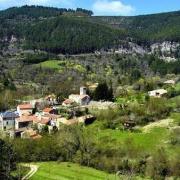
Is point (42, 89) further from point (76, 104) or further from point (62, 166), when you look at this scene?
point (62, 166)

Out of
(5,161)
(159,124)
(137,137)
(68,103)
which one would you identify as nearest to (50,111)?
(68,103)

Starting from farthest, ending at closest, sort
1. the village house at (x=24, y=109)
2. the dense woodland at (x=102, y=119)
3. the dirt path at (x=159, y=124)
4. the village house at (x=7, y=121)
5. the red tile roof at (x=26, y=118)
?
the village house at (x=24, y=109), the village house at (x=7, y=121), the red tile roof at (x=26, y=118), the dirt path at (x=159, y=124), the dense woodland at (x=102, y=119)

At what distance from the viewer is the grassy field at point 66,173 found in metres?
54.1

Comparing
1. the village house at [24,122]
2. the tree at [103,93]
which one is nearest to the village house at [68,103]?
the tree at [103,93]

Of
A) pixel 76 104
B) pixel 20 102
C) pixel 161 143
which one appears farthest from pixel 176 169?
pixel 20 102

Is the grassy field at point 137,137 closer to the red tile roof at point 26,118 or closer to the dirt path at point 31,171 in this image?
the dirt path at point 31,171

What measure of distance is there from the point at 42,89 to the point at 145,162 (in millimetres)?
63157

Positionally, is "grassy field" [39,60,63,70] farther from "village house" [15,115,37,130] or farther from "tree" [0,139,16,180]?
"tree" [0,139,16,180]

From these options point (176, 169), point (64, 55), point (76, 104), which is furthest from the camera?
point (64, 55)

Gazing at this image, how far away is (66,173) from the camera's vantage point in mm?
55781

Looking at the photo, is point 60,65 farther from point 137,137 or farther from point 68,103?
point 137,137

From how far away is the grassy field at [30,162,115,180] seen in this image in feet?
177

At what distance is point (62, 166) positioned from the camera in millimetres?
58875

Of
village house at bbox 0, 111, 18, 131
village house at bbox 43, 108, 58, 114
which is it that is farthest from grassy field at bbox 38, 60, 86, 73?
village house at bbox 0, 111, 18, 131
